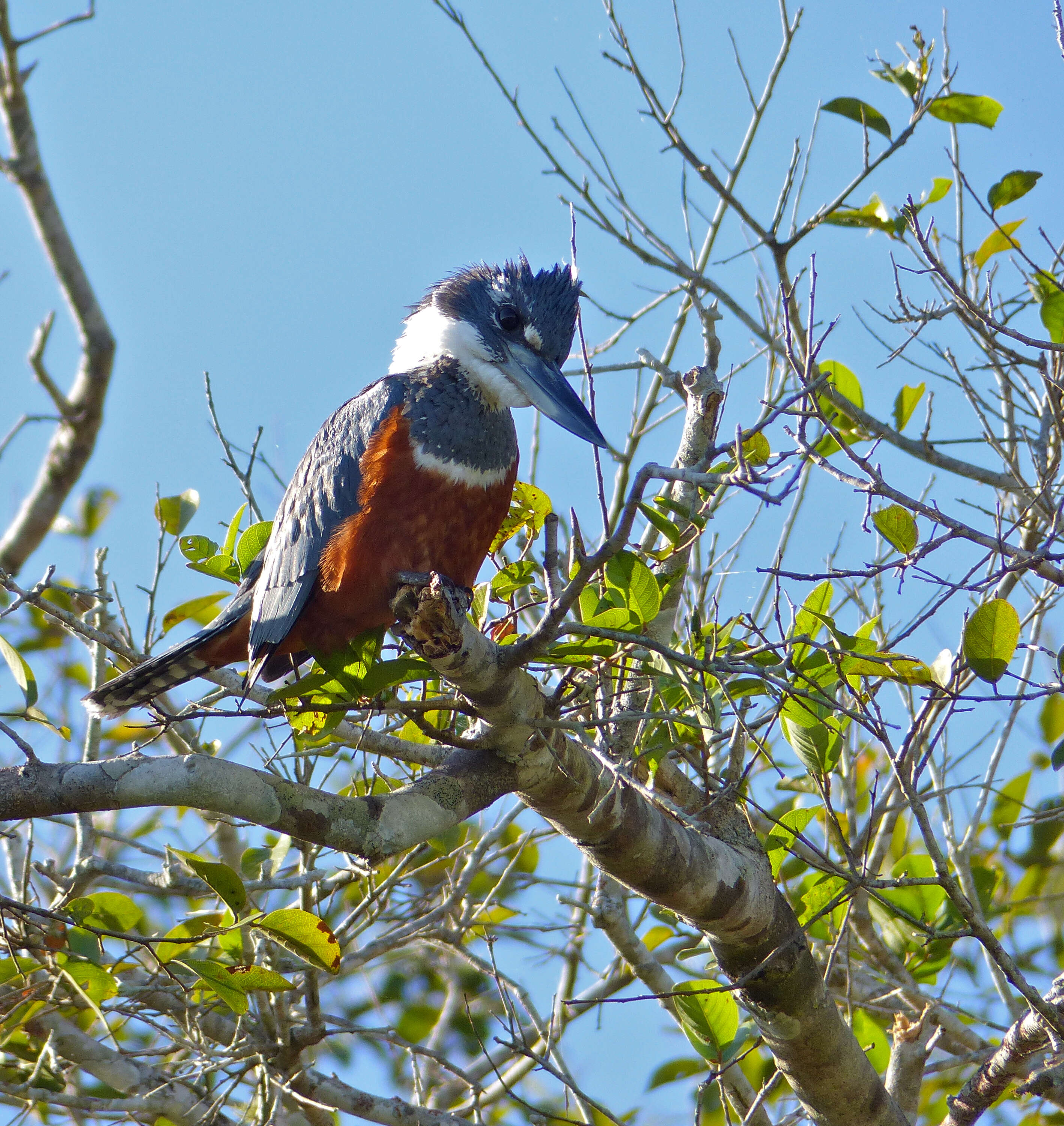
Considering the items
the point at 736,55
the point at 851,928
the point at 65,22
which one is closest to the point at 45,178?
the point at 65,22

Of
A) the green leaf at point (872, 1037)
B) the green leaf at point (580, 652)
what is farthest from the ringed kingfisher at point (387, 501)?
the green leaf at point (872, 1037)

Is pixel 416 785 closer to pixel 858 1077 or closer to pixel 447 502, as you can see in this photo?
pixel 447 502

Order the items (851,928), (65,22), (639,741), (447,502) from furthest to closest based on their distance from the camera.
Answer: (65,22) → (851,928) → (447,502) → (639,741)

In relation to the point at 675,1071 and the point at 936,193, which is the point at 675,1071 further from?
the point at 936,193

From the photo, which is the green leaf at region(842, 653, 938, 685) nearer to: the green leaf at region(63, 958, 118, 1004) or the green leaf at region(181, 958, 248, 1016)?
the green leaf at region(181, 958, 248, 1016)

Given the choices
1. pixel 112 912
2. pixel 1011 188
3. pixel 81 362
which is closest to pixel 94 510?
pixel 81 362

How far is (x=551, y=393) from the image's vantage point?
10.2ft

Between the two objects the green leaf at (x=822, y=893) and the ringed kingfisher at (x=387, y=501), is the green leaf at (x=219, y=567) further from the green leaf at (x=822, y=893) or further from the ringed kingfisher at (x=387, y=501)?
the green leaf at (x=822, y=893)

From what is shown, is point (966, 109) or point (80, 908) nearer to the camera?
point (80, 908)

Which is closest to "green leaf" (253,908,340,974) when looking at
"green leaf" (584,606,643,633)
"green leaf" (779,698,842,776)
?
"green leaf" (584,606,643,633)

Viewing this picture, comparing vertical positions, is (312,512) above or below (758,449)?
above

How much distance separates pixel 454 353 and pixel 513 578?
0.86 m

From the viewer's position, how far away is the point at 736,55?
3.79 m

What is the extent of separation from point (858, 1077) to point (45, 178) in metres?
4.50
